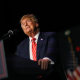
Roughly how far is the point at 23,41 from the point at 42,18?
0.48 m

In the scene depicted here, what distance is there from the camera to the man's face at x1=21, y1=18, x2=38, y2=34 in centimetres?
159

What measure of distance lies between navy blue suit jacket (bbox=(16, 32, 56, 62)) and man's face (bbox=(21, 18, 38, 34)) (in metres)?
0.08

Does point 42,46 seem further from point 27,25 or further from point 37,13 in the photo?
point 37,13

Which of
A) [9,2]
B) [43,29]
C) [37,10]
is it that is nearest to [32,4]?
[37,10]

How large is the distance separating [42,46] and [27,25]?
23cm

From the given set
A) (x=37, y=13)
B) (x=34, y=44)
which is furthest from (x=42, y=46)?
(x=37, y=13)

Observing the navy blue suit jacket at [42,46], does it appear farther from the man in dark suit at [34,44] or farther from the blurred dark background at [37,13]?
the blurred dark background at [37,13]

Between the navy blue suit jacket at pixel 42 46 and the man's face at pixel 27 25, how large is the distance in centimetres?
8

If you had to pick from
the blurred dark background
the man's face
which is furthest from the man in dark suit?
the blurred dark background

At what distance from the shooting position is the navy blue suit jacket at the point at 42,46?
1548 millimetres

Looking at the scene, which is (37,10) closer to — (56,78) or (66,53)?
(56,78)

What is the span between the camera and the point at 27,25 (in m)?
1.59

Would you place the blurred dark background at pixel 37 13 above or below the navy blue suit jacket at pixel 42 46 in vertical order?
above

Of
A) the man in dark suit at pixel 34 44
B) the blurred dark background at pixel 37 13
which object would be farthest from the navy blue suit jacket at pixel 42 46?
the blurred dark background at pixel 37 13
